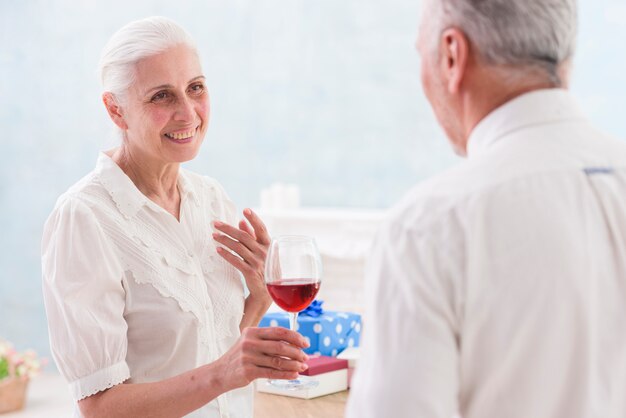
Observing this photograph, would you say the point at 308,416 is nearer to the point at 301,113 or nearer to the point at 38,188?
the point at 301,113

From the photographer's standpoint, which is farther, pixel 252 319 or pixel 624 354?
pixel 252 319

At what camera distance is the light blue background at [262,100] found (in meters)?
5.88

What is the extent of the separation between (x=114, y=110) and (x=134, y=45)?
194mm

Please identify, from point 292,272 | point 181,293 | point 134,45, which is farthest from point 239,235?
point 134,45

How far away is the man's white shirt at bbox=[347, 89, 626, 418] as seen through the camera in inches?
40.6

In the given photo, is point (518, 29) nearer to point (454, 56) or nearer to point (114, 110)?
point (454, 56)

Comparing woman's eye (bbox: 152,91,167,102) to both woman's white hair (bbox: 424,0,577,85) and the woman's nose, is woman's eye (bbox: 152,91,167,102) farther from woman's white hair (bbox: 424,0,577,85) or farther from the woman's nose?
woman's white hair (bbox: 424,0,577,85)

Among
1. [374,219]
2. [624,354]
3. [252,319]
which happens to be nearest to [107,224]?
[252,319]

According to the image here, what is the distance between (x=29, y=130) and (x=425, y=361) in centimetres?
640

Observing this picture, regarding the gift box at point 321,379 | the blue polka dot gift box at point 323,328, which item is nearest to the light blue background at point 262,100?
the blue polka dot gift box at point 323,328

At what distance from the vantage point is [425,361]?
3.35 feet

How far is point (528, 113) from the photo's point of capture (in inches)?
44.2

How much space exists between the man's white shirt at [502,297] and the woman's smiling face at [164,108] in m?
1.14

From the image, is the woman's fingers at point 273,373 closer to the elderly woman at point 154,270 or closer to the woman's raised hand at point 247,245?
the elderly woman at point 154,270
